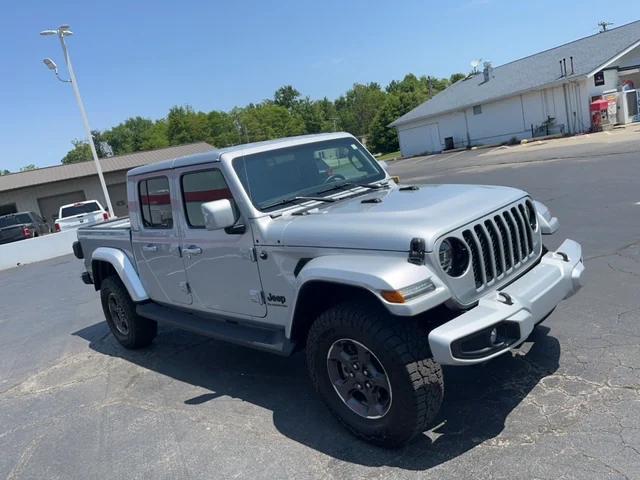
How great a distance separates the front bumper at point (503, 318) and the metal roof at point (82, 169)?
28485 millimetres

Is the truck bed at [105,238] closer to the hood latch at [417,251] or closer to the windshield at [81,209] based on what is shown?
the hood latch at [417,251]

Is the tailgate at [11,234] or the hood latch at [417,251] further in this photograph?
the tailgate at [11,234]

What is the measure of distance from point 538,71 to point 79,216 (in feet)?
91.8

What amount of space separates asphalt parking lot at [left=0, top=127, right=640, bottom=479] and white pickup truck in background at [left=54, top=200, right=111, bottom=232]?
41.8 feet

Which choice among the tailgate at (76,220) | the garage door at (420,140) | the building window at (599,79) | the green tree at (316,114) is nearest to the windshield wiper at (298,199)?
the tailgate at (76,220)

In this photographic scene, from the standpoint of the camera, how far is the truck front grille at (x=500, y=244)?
3391 millimetres

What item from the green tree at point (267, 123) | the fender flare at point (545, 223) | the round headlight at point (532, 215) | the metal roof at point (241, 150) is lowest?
the fender flare at point (545, 223)

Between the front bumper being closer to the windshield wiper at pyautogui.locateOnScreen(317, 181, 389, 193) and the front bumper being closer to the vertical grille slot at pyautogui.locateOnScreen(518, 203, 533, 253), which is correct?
the vertical grille slot at pyautogui.locateOnScreen(518, 203, 533, 253)

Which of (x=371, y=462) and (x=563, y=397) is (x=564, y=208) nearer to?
(x=563, y=397)

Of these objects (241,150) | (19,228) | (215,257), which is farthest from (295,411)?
(19,228)

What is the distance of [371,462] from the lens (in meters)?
3.32

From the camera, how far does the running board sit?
399 cm

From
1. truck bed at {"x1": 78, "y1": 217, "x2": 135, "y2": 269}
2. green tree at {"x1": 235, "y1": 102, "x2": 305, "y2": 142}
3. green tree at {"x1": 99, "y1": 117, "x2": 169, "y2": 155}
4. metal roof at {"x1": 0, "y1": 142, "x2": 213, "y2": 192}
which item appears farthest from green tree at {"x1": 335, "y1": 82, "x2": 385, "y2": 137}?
truck bed at {"x1": 78, "y1": 217, "x2": 135, "y2": 269}

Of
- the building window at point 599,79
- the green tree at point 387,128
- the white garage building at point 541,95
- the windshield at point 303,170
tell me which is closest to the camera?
the windshield at point 303,170
